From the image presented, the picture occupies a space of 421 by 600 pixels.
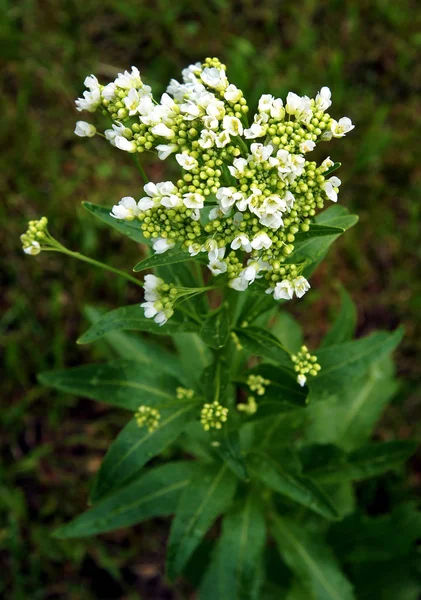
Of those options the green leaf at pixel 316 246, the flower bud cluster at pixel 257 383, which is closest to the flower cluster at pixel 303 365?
the flower bud cluster at pixel 257 383

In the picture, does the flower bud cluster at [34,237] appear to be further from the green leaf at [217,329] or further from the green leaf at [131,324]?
the green leaf at [217,329]

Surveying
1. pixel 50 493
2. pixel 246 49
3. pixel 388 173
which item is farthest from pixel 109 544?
pixel 246 49

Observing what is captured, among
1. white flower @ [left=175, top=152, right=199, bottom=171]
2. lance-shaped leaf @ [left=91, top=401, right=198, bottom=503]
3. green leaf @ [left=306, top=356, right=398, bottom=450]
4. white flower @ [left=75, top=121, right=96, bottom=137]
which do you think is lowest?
green leaf @ [left=306, top=356, right=398, bottom=450]

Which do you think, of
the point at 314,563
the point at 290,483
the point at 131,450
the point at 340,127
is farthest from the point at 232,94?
the point at 314,563

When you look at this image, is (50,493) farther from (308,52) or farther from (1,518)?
(308,52)

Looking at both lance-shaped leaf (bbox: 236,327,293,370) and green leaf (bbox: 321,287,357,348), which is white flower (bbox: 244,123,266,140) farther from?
green leaf (bbox: 321,287,357,348)

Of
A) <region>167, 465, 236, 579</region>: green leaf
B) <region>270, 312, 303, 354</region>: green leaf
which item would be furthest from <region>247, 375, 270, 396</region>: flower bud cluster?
<region>270, 312, 303, 354</region>: green leaf

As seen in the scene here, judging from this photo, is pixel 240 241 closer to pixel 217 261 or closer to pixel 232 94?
pixel 217 261
